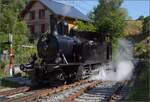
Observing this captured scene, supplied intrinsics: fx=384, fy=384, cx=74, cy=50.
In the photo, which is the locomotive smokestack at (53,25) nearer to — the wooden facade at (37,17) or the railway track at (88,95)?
the railway track at (88,95)

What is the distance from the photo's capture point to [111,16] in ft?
163

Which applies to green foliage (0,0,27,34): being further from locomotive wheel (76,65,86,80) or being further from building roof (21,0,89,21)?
locomotive wheel (76,65,86,80)

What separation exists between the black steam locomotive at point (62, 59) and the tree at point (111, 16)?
24.8 metres

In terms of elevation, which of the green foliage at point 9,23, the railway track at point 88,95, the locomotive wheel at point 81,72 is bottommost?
the railway track at point 88,95

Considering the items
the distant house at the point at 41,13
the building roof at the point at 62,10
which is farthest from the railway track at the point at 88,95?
the distant house at the point at 41,13

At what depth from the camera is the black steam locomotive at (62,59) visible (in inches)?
674

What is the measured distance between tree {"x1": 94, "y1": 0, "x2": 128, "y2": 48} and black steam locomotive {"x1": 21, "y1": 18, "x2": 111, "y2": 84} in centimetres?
2481

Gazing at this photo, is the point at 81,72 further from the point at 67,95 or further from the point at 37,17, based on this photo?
the point at 37,17

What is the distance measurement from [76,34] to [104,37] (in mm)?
2695

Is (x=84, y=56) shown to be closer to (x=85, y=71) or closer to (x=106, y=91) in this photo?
(x=85, y=71)

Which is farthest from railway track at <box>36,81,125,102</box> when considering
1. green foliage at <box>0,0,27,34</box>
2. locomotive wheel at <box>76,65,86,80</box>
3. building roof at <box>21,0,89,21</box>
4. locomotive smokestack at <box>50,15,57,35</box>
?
building roof at <box>21,0,89,21</box>

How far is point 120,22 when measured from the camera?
4741 cm

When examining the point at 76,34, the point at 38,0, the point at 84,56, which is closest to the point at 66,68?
the point at 84,56

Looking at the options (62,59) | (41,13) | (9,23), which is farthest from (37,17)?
(62,59)
